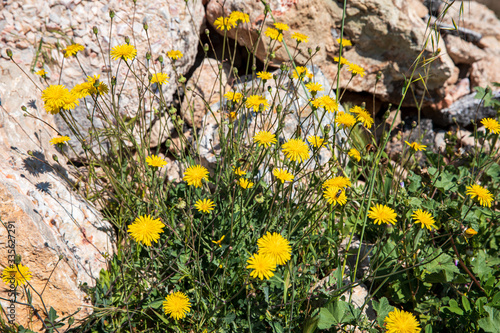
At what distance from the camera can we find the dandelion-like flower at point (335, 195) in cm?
218

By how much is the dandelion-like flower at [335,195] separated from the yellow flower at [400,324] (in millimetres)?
670

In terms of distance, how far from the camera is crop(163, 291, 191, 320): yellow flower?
2061mm

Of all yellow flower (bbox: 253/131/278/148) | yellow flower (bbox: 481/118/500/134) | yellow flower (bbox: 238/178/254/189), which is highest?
yellow flower (bbox: 253/131/278/148)

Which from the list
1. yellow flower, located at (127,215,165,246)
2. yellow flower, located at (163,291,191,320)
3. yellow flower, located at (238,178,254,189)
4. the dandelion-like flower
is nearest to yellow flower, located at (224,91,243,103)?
yellow flower, located at (238,178,254,189)

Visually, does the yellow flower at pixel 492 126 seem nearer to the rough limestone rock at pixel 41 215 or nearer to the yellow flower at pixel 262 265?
the yellow flower at pixel 262 265

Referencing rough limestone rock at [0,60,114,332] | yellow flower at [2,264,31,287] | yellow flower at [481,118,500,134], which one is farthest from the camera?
yellow flower at [481,118,500,134]

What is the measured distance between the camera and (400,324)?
6.03ft

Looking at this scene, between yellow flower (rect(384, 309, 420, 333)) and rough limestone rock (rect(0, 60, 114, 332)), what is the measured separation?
6.21 feet

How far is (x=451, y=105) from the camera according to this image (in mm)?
4371

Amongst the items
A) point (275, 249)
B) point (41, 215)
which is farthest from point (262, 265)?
point (41, 215)

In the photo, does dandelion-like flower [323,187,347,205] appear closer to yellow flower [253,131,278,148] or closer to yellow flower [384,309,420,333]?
yellow flower [253,131,278,148]

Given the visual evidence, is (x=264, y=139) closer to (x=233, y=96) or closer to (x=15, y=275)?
(x=233, y=96)

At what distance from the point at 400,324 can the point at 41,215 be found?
2.34 m

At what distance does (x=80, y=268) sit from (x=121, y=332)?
54 centimetres
